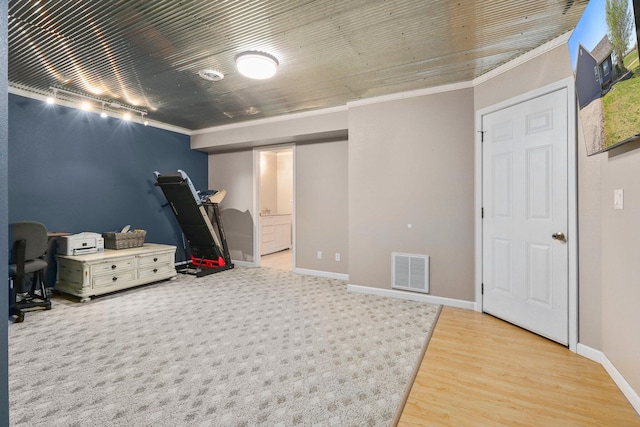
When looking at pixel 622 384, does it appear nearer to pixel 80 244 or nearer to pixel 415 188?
pixel 415 188

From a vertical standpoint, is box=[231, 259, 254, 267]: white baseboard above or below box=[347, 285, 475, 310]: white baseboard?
above

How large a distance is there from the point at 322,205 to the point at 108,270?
305cm

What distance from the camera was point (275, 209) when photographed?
810cm

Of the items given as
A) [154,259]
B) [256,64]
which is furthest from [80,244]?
[256,64]

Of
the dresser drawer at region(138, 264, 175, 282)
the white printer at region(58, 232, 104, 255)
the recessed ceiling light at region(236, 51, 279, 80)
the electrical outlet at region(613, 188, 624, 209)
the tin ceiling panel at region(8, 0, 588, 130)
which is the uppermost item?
the tin ceiling panel at region(8, 0, 588, 130)

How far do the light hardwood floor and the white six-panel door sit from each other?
0.31m

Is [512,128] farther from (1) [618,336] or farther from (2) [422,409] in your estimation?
(2) [422,409]

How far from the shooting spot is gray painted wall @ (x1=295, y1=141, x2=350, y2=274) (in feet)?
15.3

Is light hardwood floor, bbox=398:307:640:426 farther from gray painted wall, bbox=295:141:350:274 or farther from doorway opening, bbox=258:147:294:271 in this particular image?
doorway opening, bbox=258:147:294:271

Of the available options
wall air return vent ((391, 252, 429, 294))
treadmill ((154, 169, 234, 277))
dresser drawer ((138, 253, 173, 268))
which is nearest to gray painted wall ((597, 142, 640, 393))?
wall air return vent ((391, 252, 429, 294))

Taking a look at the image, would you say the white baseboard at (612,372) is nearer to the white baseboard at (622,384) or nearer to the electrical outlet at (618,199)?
the white baseboard at (622,384)

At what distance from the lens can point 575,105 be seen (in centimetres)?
232

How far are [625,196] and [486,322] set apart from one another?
1650 mm

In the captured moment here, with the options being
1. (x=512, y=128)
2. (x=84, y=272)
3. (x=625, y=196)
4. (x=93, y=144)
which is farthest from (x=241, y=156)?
(x=625, y=196)
